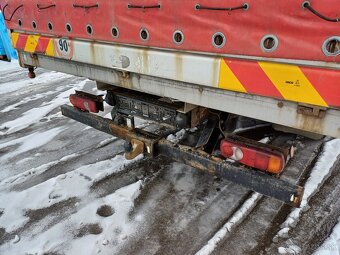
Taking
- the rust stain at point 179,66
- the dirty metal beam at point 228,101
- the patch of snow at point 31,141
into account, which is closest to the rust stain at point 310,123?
the dirty metal beam at point 228,101

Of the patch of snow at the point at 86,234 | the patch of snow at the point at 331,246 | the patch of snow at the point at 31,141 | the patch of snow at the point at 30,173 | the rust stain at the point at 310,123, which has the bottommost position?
the patch of snow at the point at 31,141

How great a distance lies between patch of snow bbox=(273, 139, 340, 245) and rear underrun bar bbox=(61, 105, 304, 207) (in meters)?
0.65

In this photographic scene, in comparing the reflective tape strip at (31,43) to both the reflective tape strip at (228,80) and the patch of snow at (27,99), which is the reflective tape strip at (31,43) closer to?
the reflective tape strip at (228,80)

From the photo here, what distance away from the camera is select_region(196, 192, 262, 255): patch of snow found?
254 cm

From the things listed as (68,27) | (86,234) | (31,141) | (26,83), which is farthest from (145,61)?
(26,83)

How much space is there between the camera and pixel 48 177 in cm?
359

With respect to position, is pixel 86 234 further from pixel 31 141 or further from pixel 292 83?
pixel 31 141

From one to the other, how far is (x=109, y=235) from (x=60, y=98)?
4.52 m

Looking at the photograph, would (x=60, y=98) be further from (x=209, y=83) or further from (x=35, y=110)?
(x=209, y=83)

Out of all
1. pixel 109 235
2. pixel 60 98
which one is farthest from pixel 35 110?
pixel 109 235

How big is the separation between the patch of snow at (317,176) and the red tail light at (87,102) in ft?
8.19

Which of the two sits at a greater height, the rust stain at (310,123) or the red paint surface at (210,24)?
the red paint surface at (210,24)

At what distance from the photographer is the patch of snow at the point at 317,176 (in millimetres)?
2852

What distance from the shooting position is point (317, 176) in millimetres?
3520
